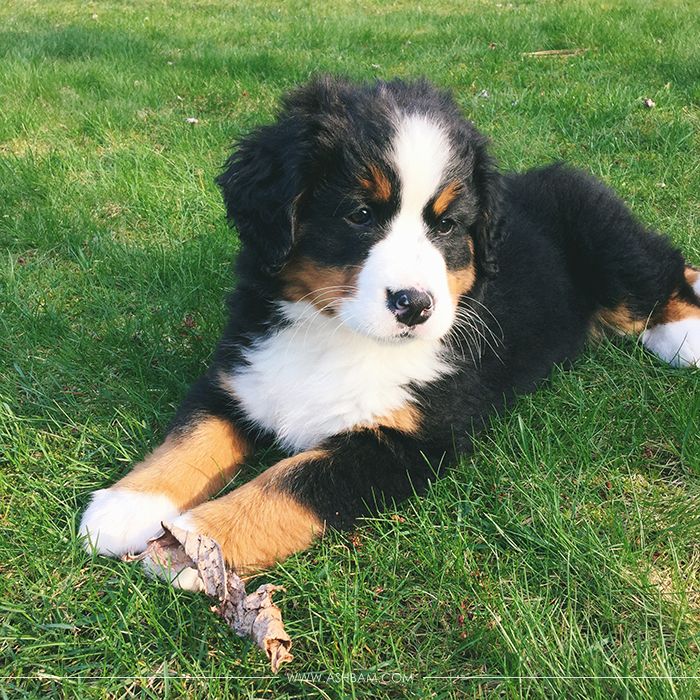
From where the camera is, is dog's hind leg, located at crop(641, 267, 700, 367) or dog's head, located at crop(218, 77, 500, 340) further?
dog's hind leg, located at crop(641, 267, 700, 367)

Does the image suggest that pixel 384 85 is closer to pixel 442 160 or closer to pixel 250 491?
pixel 442 160

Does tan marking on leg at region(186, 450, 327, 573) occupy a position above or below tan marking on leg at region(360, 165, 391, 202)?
below

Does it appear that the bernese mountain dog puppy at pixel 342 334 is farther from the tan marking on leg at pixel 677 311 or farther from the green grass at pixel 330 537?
the tan marking on leg at pixel 677 311

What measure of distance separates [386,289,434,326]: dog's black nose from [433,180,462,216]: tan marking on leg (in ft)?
0.98

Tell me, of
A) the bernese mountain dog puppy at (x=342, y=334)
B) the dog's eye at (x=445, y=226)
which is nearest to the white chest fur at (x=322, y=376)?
the bernese mountain dog puppy at (x=342, y=334)

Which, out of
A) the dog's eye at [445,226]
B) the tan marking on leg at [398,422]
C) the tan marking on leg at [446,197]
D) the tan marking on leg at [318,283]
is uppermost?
the tan marking on leg at [446,197]

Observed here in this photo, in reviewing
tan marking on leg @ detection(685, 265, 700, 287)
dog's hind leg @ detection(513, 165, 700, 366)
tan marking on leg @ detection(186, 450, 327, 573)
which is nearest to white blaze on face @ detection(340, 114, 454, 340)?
tan marking on leg @ detection(186, 450, 327, 573)

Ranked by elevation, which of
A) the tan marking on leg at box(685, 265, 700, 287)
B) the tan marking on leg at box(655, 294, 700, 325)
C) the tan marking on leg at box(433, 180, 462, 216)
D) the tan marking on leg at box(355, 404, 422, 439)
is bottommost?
the tan marking on leg at box(655, 294, 700, 325)

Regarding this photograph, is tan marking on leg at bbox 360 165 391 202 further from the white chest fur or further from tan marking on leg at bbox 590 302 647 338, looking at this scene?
tan marking on leg at bbox 590 302 647 338

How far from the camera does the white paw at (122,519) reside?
1.76 m

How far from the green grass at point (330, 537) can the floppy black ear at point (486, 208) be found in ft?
1.75

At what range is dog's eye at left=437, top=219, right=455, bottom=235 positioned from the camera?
190 cm

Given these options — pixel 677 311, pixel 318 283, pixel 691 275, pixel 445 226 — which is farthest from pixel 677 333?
pixel 318 283

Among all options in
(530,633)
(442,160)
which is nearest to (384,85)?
(442,160)
